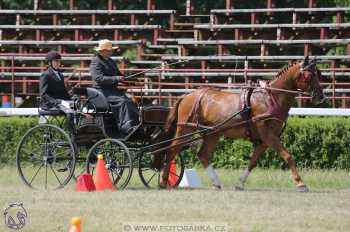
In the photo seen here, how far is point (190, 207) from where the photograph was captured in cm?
1221

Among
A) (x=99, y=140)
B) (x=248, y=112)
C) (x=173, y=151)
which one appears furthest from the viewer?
(x=173, y=151)

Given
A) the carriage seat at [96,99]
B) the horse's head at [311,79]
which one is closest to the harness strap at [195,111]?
the carriage seat at [96,99]

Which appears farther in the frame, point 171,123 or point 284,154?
point 171,123

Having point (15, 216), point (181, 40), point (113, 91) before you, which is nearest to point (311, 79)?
point (113, 91)

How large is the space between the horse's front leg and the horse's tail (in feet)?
4.66

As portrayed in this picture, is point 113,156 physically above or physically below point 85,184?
above

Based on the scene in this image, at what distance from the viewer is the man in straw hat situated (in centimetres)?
1480

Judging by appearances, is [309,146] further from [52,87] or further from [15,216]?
[15,216]

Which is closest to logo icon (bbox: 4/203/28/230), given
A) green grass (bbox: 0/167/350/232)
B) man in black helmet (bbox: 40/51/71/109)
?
green grass (bbox: 0/167/350/232)

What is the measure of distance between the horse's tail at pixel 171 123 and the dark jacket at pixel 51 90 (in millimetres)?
1495

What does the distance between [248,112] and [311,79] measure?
1.00 m

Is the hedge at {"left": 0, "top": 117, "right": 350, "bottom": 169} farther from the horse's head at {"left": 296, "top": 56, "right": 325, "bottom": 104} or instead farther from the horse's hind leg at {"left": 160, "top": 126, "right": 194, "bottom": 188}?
the horse's head at {"left": 296, "top": 56, "right": 325, "bottom": 104}

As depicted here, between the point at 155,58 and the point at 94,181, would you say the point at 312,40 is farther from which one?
the point at 94,181

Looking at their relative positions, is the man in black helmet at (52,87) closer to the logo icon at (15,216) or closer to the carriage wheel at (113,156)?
the carriage wheel at (113,156)
